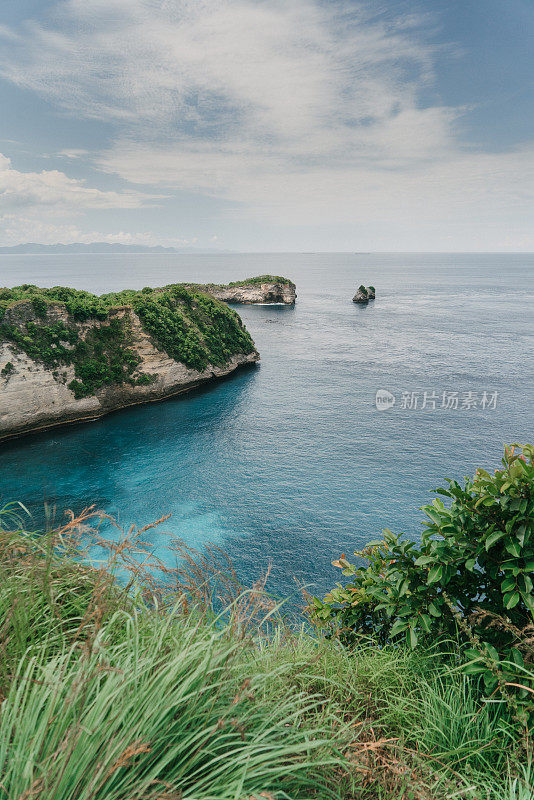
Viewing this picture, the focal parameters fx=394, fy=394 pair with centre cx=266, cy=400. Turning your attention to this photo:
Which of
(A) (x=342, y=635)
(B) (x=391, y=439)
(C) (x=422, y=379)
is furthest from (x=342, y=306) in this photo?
(A) (x=342, y=635)

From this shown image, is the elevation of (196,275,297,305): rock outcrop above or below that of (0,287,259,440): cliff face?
above

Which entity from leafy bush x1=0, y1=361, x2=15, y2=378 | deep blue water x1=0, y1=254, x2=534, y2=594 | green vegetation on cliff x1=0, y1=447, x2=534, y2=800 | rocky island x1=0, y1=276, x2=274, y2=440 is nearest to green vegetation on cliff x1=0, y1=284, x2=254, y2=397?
rocky island x1=0, y1=276, x2=274, y2=440

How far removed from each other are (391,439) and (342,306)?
287 ft

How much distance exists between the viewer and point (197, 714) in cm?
267

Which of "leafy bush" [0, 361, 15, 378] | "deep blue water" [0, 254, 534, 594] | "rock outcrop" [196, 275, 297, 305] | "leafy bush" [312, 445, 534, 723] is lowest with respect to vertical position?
"deep blue water" [0, 254, 534, 594]

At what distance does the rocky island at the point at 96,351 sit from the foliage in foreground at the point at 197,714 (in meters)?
38.6

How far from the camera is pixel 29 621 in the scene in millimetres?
3551

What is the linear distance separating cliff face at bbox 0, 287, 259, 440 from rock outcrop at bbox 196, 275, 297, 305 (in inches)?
2552

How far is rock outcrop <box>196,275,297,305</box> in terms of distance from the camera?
11838 cm

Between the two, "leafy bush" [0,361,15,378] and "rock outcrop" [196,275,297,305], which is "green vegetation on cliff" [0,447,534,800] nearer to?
"leafy bush" [0,361,15,378]

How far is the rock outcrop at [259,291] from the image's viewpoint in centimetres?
11838

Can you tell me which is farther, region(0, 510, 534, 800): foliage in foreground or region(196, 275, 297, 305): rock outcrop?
region(196, 275, 297, 305): rock outcrop

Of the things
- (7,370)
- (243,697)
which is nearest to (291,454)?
(7,370)

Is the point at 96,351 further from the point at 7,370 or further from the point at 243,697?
the point at 243,697
